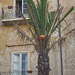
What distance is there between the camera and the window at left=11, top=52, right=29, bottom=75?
1327cm

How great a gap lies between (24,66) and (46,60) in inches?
151

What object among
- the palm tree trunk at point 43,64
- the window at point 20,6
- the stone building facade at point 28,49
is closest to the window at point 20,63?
the stone building facade at point 28,49

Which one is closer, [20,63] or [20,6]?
[20,63]

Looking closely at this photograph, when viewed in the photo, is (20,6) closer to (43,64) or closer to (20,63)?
(20,63)

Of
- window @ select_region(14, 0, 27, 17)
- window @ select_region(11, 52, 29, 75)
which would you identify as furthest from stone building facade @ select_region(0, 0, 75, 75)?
window @ select_region(14, 0, 27, 17)

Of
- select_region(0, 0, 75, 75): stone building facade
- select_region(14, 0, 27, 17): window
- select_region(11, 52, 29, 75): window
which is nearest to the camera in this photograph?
select_region(0, 0, 75, 75): stone building facade

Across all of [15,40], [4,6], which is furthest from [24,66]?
[4,6]

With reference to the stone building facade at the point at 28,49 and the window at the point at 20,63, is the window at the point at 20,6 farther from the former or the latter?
the window at the point at 20,63

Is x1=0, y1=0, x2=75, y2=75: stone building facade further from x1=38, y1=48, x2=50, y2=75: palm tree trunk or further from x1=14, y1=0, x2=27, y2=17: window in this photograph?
x1=38, y1=48, x2=50, y2=75: palm tree trunk

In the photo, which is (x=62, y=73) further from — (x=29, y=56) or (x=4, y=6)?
(x=4, y=6)

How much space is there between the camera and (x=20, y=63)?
13.4 m

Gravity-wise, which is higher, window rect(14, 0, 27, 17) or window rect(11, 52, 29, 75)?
window rect(14, 0, 27, 17)

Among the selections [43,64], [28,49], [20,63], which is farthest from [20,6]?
[43,64]

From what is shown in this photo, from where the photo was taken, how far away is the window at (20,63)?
13.3 meters
